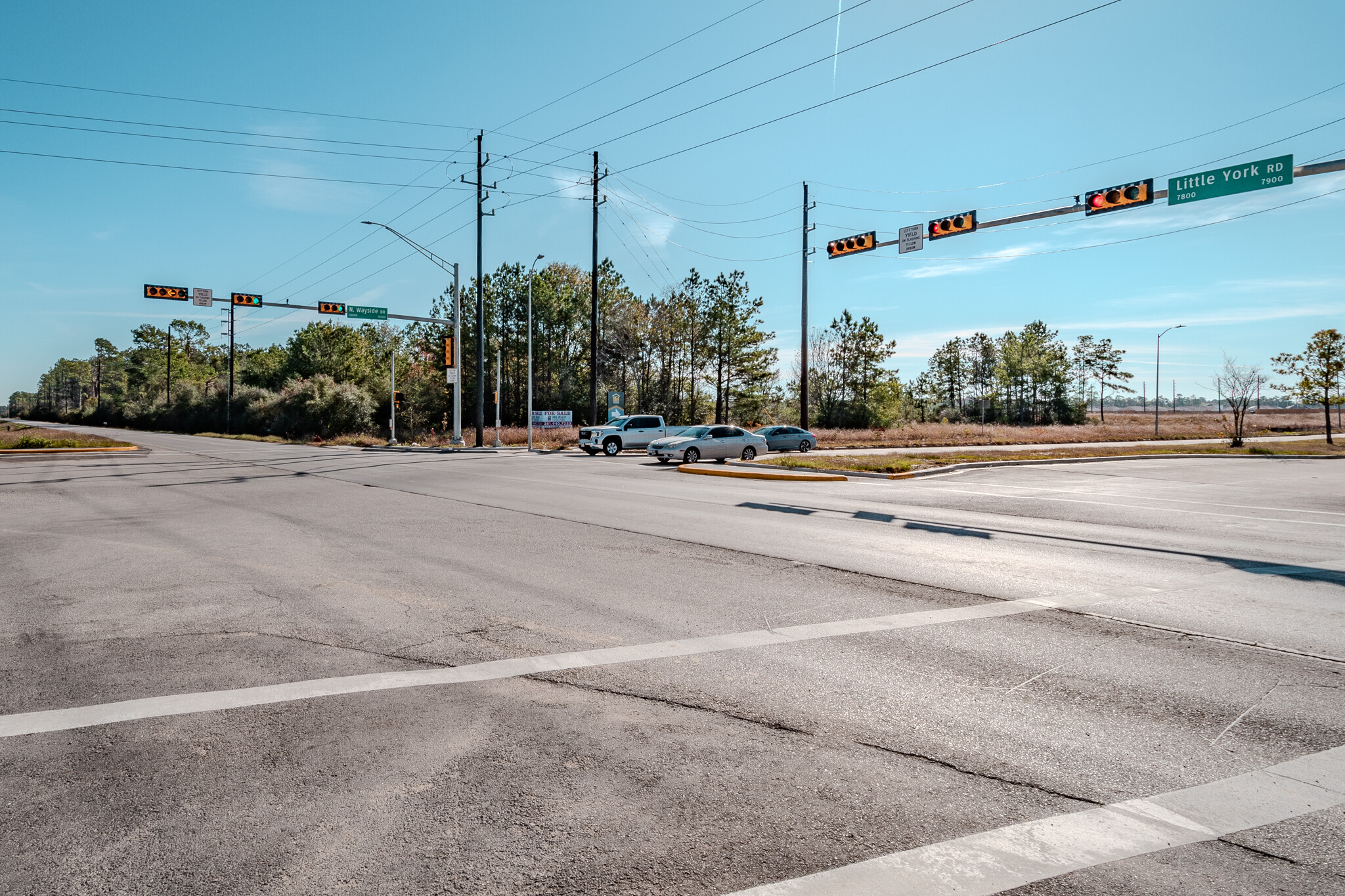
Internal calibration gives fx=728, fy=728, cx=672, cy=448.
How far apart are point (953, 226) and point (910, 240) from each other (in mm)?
1354

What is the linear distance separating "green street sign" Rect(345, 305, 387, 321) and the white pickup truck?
12427 mm

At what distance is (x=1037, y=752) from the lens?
138 inches

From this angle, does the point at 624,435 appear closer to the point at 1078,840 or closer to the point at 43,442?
the point at 43,442

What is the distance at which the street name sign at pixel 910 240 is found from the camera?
20781mm

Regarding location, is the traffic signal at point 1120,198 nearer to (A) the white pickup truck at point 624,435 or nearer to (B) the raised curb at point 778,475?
(B) the raised curb at point 778,475

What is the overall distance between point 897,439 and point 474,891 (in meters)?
45.8

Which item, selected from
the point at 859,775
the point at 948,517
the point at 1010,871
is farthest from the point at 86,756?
the point at 948,517

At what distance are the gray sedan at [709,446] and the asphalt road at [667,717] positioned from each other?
1864 cm

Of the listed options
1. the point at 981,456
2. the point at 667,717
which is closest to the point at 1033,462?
the point at 981,456

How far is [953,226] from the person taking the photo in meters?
20.0

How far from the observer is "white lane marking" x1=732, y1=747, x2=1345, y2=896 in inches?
99.0

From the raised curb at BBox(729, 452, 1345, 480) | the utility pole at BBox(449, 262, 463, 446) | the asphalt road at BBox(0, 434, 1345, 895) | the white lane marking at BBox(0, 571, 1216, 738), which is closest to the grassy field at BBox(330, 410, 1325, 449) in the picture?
the utility pole at BBox(449, 262, 463, 446)

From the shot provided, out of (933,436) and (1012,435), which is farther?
(1012,435)

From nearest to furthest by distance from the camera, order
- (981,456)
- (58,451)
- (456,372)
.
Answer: (58,451) → (981,456) → (456,372)
